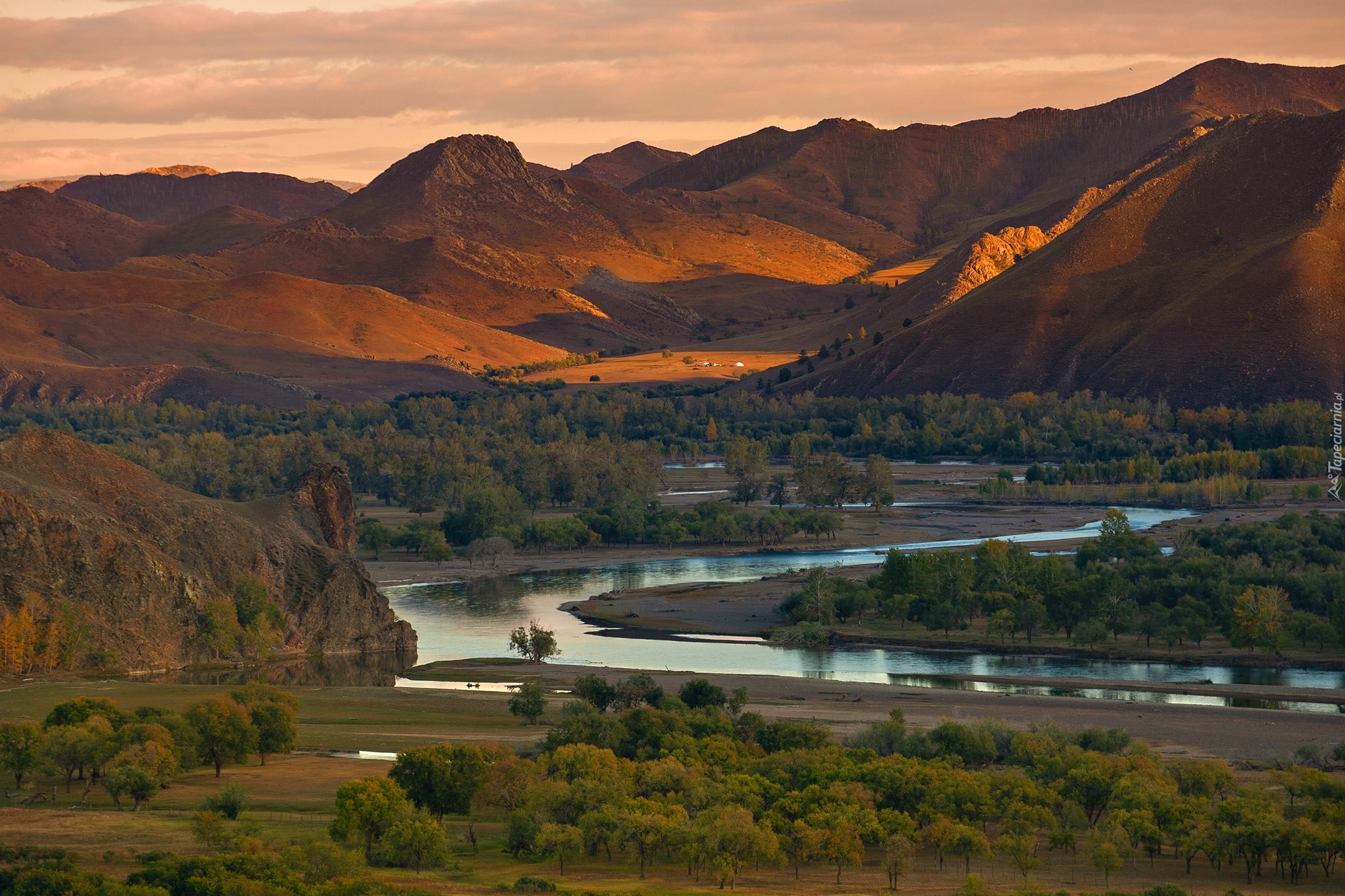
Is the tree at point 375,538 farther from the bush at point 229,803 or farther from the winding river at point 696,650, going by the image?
the bush at point 229,803

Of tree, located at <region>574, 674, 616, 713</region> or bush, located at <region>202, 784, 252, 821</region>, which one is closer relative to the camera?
bush, located at <region>202, 784, 252, 821</region>

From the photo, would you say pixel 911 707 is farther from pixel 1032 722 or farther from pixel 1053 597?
pixel 1053 597

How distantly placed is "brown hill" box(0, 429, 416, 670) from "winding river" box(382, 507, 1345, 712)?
18.7 feet

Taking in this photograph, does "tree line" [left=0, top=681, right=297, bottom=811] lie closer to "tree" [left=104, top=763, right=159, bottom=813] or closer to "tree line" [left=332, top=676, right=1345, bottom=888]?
"tree" [left=104, top=763, right=159, bottom=813]

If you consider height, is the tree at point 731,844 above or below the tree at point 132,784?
below

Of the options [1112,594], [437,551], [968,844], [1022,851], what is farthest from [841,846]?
[437,551]

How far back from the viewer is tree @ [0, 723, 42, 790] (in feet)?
173

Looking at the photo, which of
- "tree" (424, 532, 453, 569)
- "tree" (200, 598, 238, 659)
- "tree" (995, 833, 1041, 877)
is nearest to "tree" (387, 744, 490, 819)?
"tree" (995, 833, 1041, 877)

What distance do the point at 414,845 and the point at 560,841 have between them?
12.4ft

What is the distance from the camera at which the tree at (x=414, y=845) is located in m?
44.4

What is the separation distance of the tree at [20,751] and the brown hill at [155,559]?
23212 millimetres

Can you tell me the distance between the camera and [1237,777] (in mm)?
54625

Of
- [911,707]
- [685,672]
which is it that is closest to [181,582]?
[685,672]

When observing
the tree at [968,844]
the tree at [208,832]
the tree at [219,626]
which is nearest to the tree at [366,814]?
the tree at [208,832]
